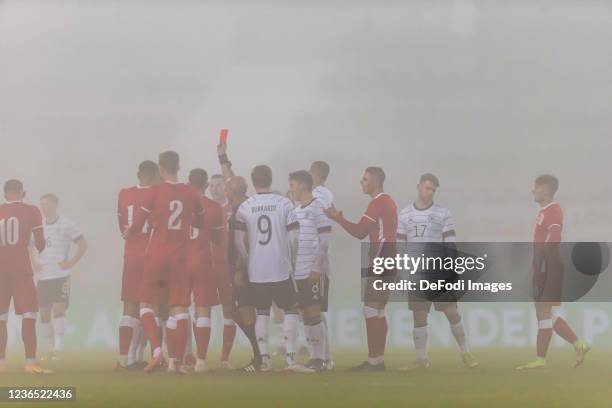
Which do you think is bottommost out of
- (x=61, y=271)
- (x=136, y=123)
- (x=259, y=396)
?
(x=259, y=396)

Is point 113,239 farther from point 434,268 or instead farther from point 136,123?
point 434,268

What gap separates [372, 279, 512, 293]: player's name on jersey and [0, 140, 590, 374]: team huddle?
0.21 feet

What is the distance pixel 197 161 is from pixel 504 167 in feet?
5.84

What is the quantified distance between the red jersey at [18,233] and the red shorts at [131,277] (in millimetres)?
532

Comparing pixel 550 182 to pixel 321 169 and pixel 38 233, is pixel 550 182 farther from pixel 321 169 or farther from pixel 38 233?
pixel 38 233

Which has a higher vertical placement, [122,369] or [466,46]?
[466,46]

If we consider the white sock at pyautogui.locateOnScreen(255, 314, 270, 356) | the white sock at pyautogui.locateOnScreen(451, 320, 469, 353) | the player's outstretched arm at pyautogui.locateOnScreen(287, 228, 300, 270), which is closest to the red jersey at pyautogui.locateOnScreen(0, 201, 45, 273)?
the white sock at pyautogui.locateOnScreen(255, 314, 270, 356)

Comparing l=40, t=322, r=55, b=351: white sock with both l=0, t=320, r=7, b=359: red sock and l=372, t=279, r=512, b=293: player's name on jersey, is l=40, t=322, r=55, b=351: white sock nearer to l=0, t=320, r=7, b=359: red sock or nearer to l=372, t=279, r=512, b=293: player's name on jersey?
l=0, t=320, r=7, b=359: red sock

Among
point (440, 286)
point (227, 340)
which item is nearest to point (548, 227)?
point (440, 286)

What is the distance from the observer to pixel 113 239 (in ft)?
17.2

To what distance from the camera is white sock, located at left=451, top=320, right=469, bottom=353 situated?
5.19 meters

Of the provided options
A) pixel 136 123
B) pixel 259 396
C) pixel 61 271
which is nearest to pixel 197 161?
pixel 136 123

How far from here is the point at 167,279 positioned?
5359mm

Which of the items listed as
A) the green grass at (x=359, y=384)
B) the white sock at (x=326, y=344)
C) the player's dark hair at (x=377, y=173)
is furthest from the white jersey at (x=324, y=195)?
the green grass at (x=359, y=384)
